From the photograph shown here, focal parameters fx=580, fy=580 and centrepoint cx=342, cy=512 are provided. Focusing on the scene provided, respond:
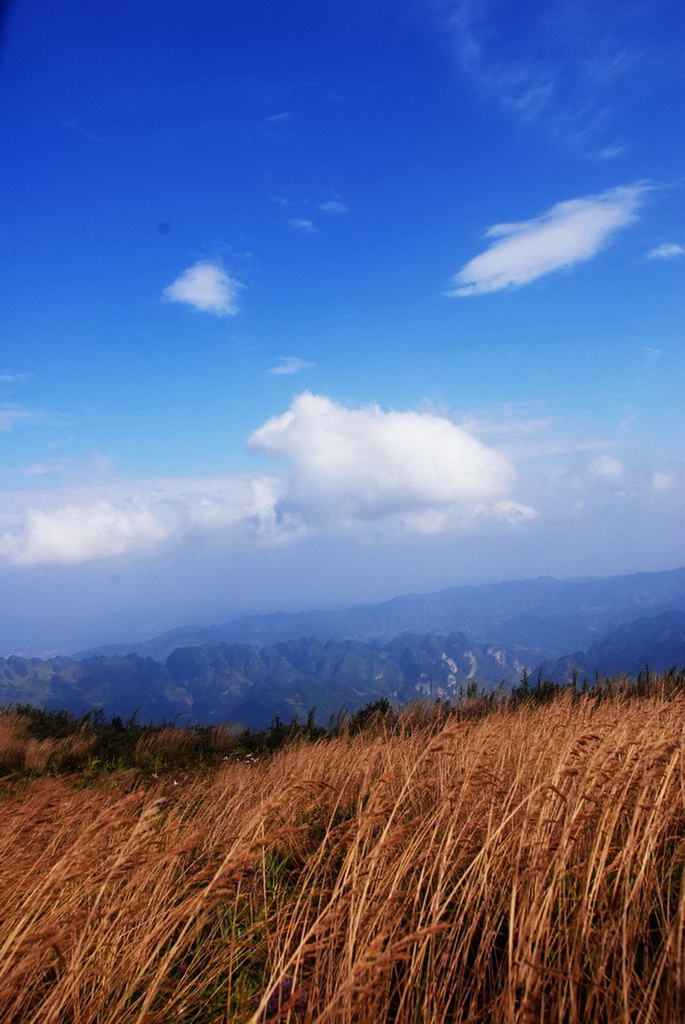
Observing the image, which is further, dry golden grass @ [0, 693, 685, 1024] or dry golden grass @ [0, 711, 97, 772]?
dry golden grass @ [0, 711, 97, 772]

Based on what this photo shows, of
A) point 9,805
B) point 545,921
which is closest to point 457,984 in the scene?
point 545,921

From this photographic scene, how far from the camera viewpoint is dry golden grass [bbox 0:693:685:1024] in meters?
2.23

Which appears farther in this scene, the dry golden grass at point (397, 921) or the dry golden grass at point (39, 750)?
the dry golden grass at point (39, 750)

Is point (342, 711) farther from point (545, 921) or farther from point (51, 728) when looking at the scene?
point (545, 921)

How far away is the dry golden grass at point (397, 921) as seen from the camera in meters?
2.23

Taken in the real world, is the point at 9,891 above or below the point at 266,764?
above

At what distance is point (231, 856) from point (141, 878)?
4.75ft

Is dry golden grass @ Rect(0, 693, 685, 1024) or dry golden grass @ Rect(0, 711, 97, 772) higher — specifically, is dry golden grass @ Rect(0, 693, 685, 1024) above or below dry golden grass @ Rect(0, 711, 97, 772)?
above

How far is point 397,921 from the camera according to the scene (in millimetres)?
2254

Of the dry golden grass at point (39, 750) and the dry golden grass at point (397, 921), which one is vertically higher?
the dry golden grass at point (397, 921)

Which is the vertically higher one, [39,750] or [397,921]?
[397,921]

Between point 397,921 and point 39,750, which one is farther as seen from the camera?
point 39,750

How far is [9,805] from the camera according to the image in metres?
6.25

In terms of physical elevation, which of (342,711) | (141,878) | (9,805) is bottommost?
(342,711)
